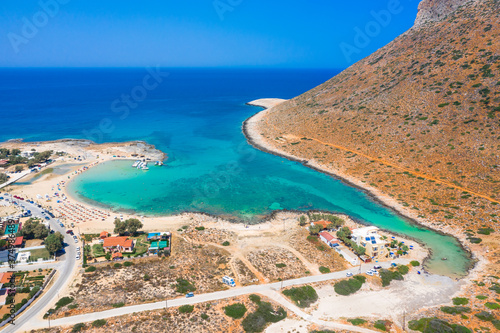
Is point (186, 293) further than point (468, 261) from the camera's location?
No

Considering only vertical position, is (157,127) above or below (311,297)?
above

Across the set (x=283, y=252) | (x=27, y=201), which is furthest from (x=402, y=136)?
(x=27, y=201)

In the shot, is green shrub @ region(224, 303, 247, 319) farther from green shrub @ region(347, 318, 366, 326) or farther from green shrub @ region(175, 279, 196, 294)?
green shrub @ region(347, 318, 366, 326)

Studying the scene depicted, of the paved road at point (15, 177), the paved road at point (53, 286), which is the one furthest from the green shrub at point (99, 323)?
the paved road at point (15, 177)

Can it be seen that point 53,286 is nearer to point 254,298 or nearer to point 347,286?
point 254,298

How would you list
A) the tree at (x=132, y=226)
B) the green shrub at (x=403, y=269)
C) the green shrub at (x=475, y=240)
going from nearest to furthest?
the green shrub at (x=403, y=269)
the green shrub at (x=475, y=240)
the tree at (x=132, y=226)

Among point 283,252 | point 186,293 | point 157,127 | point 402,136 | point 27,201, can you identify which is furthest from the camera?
point 157,127

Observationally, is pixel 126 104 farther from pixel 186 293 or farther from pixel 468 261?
pixel 468 261

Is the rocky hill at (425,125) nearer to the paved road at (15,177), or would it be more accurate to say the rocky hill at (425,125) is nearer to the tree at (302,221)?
the tree at (302,221)
